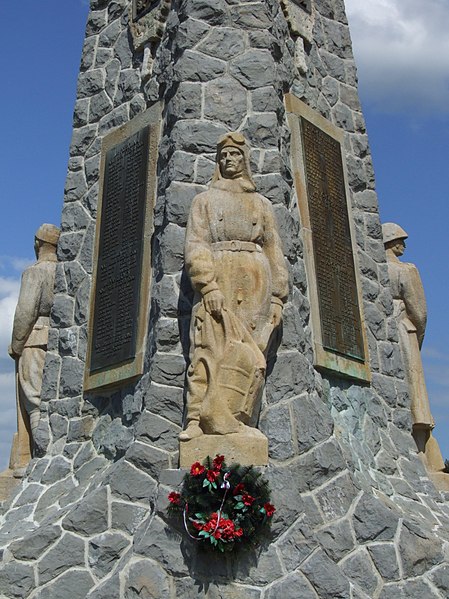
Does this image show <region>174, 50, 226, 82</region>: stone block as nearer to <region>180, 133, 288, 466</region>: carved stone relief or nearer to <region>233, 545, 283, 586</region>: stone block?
<region>180, 133, 288, 466</region>: carved stone relief

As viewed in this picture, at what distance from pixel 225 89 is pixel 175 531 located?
17.4ft

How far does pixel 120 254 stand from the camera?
34.0ft

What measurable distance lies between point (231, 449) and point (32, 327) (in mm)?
5032

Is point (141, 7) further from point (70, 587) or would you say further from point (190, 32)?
point (70, 587)

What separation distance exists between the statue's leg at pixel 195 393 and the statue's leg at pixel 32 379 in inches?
150

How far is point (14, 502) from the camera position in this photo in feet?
32.3

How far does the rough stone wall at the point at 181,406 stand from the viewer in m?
7.50

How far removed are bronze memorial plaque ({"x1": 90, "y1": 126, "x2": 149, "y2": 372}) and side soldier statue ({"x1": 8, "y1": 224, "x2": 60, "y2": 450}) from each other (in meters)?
1.29

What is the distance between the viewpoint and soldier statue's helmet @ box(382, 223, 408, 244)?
12.3 metres

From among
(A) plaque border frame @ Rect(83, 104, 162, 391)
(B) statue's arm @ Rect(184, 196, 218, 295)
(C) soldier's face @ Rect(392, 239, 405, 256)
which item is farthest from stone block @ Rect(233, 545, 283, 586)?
(C) soldier's face @ Rect(392, 239, 405, 256)

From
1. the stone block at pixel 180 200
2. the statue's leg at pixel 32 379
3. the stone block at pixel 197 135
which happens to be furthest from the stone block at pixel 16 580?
the stone block at pixel 197 135

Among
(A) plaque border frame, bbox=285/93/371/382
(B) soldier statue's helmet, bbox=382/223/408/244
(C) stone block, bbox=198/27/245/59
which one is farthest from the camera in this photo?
(B) soldier statue's helmet, bbox=382/223/408/244

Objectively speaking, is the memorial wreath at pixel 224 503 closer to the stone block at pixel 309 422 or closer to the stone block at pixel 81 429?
the stone block at pixel 309 422

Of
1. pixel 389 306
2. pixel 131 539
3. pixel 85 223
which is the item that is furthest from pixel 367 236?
pixel 131 539
